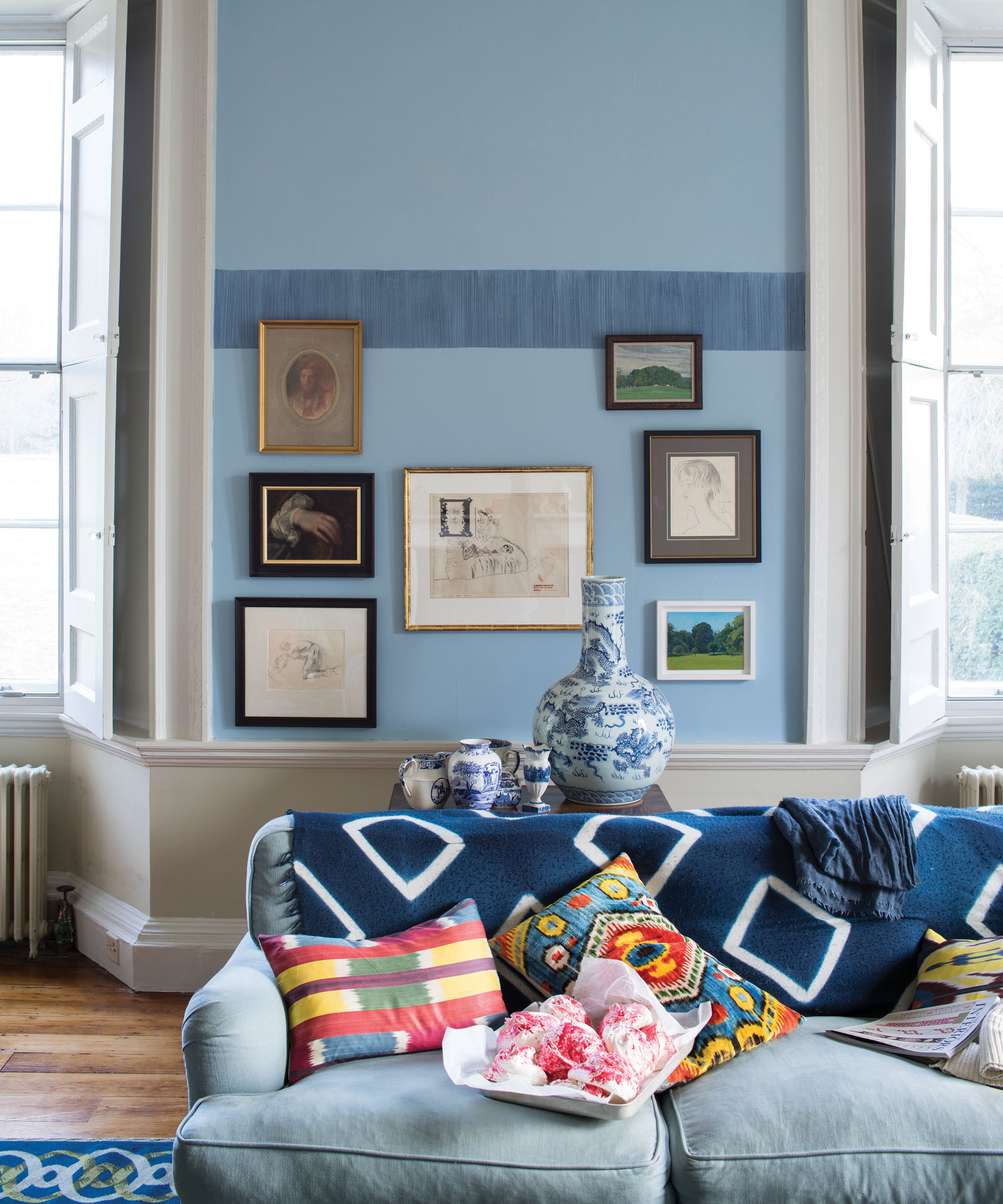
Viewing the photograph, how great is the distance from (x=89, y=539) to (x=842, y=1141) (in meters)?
2.52

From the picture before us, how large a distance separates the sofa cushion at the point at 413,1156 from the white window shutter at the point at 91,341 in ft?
5.24

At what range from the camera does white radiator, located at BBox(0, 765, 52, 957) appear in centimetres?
289

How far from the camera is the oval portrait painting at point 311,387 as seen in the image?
269 centimetres

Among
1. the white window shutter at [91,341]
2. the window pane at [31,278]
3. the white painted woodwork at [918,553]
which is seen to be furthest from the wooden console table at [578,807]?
the window pane at [31,278]

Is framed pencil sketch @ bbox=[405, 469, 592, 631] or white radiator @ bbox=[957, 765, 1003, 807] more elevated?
framed pencil sketch @ bbox=[405, 469, 592, 631]

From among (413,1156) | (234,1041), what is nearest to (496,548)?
(234,1041)

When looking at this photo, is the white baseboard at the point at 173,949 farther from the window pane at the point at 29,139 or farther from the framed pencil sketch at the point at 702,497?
the window pane at the point at 29,139

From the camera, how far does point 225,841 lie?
9.03 ft

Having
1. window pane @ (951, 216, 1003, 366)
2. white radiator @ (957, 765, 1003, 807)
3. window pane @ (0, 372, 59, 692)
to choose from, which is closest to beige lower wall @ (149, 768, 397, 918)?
window pane @ (0, 372, 59, 692)

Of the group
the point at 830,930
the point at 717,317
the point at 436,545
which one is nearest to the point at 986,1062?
the point at 830,930

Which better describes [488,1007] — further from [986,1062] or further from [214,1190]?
[986,1062]

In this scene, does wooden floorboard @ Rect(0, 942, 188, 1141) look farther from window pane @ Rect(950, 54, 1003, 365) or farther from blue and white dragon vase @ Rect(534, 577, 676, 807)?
window pane @ Rect(950, 54, 1003, 365)

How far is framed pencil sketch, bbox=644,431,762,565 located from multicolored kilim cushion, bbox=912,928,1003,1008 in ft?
4.14

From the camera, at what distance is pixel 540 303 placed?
8.87 feet
